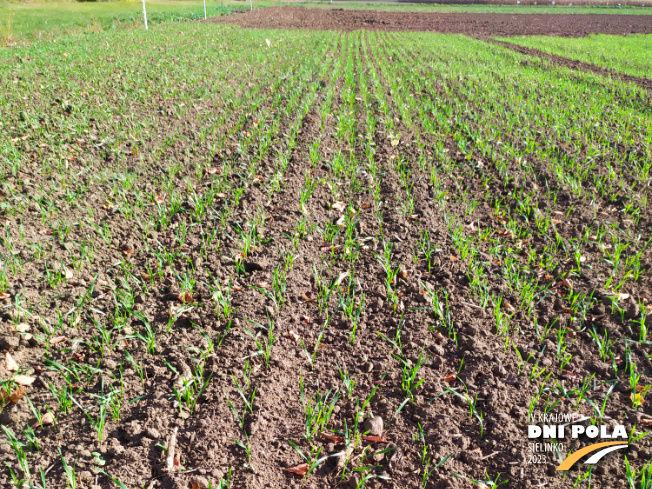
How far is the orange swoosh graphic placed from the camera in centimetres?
215

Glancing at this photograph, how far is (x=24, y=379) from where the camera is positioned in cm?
254

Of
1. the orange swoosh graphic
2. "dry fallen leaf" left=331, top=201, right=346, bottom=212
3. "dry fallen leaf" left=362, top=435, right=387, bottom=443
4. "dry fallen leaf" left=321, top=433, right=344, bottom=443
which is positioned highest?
"dry fallen leaf" left=331, top=201, right=346, bottom=212

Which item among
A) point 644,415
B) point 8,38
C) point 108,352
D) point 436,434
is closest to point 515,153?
point 644,415

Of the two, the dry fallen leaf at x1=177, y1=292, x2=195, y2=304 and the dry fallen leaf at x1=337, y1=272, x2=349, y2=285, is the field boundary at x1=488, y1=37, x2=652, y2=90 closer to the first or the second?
the dry fallen leaf at x1=337, y1=272, x2=349, y2=285

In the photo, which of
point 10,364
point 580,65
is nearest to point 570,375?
point 10,364

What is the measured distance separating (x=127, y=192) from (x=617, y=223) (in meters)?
5.66

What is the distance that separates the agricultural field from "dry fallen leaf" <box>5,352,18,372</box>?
0.01 m

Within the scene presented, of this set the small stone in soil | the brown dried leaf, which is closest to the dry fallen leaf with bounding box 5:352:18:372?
the small stone in soil

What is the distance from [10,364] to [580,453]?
3467mm

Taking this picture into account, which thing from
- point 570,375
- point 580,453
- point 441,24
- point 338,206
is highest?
point 441,24

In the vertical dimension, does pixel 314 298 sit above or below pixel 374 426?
above

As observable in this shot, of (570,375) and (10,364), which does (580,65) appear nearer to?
(570,375)

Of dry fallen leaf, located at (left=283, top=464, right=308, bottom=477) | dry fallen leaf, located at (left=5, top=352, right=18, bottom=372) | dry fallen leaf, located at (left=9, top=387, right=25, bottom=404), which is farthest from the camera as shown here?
dry fallen leaf, located at (left=5, top=352, right=18, bottom=372)

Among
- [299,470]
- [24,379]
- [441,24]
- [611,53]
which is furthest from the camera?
[441,24]
